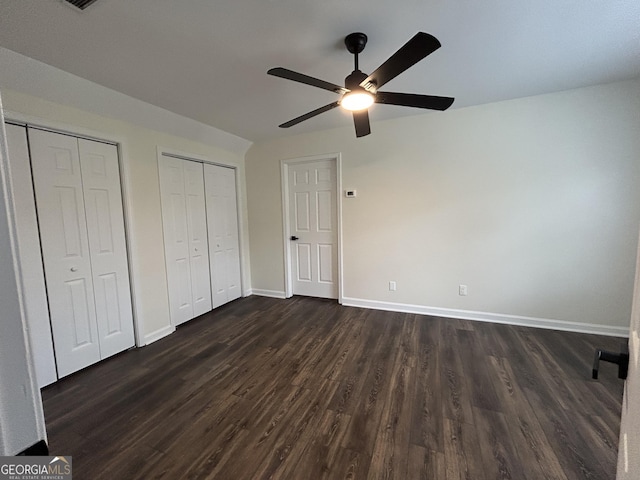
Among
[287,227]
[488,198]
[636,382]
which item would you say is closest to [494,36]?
[488,198]

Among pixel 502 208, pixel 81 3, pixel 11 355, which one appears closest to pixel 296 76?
pixel 81 3

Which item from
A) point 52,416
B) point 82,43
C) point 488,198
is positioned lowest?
point 52,416

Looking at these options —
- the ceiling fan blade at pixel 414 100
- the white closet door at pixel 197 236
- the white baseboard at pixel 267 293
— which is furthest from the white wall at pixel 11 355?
the white baseboard at pixel 267 293

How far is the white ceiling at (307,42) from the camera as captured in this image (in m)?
1.55

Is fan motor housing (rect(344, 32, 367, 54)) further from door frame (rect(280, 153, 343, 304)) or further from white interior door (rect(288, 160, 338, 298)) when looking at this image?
white interior door (rect(288, 160, 338, 298))

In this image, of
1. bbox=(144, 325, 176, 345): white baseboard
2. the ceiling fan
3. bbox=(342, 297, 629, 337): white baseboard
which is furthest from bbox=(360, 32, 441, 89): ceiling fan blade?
bbox=(144, 325, 176, 345): white baseboard

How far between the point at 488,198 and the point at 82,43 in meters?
3.82

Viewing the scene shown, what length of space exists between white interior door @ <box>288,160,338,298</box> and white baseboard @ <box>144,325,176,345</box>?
1.82 metres

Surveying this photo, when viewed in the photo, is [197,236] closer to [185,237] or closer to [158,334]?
[185,237]

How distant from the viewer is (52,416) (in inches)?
73.5

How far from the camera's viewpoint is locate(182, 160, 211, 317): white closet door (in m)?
3.44

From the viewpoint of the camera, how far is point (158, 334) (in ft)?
9.83

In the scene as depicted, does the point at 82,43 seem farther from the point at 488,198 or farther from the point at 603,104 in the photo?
the point at 603,104

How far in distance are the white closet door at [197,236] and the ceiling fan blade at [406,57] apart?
8.53ft
